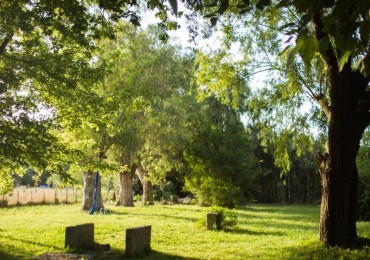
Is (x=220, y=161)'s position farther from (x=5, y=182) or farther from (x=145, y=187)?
(x=5, y=182)

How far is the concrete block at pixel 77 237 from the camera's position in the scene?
10606 mm

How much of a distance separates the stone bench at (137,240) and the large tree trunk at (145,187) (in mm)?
22359

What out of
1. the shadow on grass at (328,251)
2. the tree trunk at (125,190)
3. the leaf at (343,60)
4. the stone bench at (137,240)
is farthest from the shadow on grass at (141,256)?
the tree trunk at (125,190)

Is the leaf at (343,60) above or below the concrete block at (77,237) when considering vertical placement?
above

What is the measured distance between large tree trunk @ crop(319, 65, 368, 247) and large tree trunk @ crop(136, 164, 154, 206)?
23805 mm

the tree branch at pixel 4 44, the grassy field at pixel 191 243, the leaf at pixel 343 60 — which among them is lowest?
the grassy field at pixel 191 243

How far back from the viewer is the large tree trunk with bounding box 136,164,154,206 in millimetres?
33500

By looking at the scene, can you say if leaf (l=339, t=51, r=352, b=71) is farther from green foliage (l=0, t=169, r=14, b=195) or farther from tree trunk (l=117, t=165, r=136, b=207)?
tree trunk (l=117, t=165, r=136, b=207)

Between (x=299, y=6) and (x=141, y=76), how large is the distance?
24125 millimetres

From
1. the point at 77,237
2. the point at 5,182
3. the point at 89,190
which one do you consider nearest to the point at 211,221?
the point at 77,237

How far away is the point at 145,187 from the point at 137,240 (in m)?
24.2

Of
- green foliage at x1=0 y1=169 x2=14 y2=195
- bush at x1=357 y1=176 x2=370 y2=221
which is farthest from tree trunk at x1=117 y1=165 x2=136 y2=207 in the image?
green foliage at x1=0 y1=169 x2=14 y2=195

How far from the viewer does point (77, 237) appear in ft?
35.0

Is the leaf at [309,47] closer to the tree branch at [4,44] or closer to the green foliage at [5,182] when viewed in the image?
the tree branch at [4,44]
